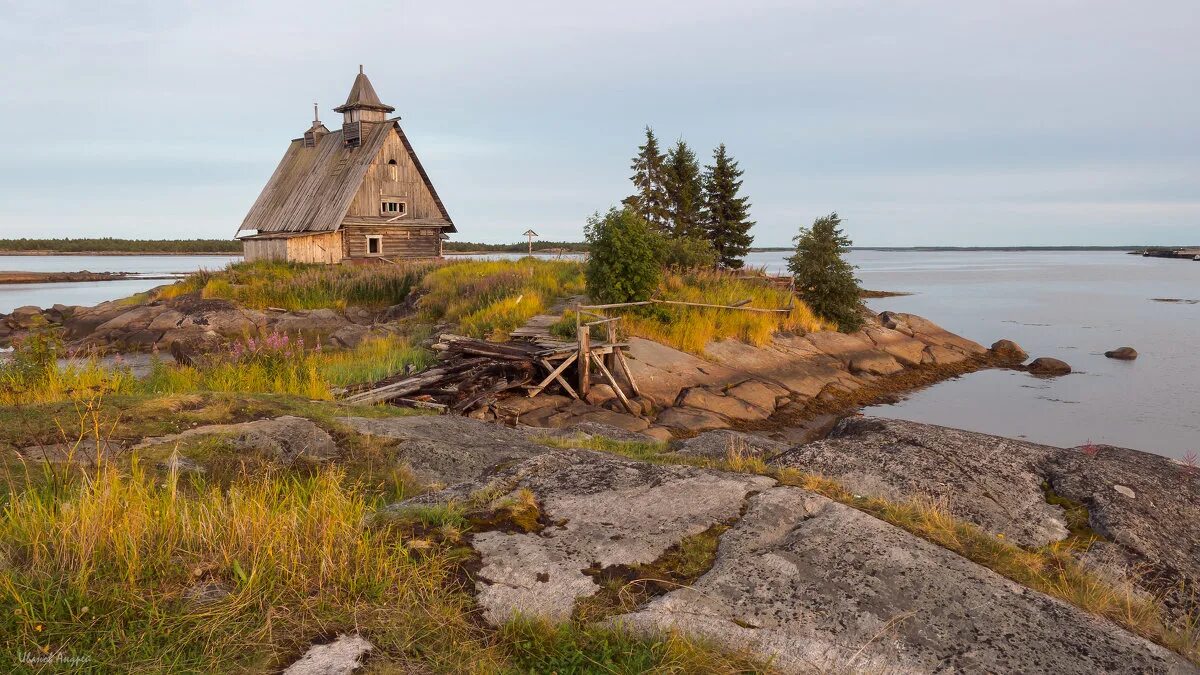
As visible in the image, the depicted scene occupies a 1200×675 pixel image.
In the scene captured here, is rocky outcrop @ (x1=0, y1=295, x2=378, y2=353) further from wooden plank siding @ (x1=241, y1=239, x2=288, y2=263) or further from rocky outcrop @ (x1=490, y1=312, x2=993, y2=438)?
rocky outcrop @ (x1=490, y1=312, x2=993, y2=438)

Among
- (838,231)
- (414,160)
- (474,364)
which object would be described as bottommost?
(474,364)

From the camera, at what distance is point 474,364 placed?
15227 mm

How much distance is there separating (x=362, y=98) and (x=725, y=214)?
20907mm

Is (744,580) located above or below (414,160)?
below

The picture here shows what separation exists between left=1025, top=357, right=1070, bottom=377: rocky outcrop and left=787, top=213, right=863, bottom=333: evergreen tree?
6259 millimetres

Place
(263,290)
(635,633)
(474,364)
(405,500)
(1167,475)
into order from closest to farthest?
(635,633) → (405,500) → (1167,475) → (474,364) → (263,290)

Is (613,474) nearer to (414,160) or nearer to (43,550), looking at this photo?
(43,550)

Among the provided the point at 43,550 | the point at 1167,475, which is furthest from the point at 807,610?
the point at 1167,475

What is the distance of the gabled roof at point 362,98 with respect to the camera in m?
35.3

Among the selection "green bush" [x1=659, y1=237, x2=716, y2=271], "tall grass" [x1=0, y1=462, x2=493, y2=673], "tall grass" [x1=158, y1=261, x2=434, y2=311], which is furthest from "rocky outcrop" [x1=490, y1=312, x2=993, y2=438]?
"tall grass" [x1=158, y1=261, x2=434, y2=311]

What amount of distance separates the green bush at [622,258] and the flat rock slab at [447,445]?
1151cm

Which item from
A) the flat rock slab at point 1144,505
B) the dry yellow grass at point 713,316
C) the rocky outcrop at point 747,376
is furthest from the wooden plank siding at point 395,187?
the flat rock slab at point 1144,505

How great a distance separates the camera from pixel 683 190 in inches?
1622

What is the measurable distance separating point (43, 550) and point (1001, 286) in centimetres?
8418
